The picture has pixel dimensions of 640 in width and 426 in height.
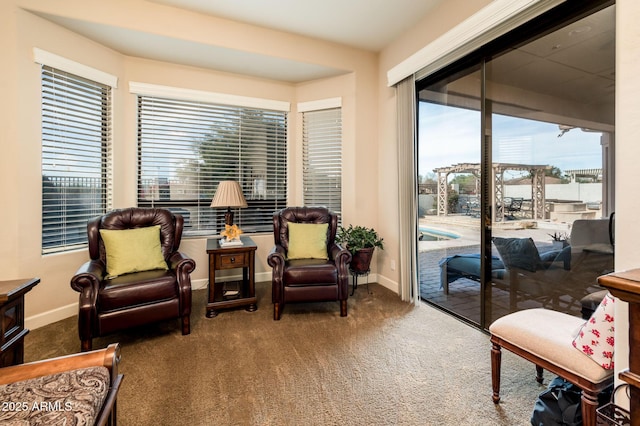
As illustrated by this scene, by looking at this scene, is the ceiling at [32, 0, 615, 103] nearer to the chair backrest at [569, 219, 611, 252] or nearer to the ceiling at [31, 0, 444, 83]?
the ceiling at [31, 0, 444, 83]

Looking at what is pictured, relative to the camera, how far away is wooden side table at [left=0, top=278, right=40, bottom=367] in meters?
1.20

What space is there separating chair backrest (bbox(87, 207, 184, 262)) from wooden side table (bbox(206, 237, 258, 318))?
0.38m

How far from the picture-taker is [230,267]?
10.0 ft

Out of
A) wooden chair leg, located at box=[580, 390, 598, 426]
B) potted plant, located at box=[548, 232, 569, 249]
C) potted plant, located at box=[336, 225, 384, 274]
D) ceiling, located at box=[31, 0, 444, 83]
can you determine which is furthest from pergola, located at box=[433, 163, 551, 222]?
ceiling, located at box=[31, 0, 444, 83]

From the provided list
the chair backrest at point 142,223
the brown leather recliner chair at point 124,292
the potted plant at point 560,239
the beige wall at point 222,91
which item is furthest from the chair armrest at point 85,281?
the potted plant at point 560,239

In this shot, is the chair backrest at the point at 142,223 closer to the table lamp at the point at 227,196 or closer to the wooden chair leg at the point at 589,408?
the table lamp at the point at 227,196

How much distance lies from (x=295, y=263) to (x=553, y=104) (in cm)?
253

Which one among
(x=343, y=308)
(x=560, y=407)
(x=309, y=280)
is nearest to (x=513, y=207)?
(x=560, y=407)

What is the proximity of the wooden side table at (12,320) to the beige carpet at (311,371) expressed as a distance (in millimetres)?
657

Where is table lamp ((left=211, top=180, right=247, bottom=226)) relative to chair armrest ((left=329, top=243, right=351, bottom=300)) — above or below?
above

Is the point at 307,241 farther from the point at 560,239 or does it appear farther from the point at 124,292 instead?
the point at 560,239

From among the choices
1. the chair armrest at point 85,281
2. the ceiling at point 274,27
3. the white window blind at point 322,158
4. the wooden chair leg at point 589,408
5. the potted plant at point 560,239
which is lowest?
the wooden chair leg at point 589,408

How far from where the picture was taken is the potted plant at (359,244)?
138 inches

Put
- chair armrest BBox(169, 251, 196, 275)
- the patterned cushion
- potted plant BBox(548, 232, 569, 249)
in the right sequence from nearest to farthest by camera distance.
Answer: the patterned cushion, potted plant BBox(548, 232, 569, 249), chair armrest BBox(169, 251, 196, 275)
